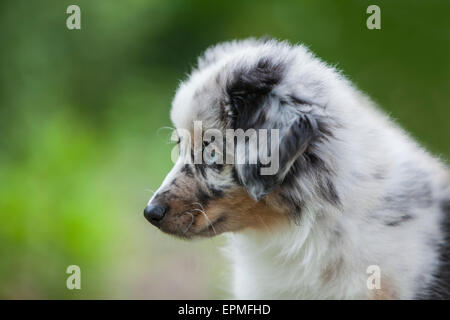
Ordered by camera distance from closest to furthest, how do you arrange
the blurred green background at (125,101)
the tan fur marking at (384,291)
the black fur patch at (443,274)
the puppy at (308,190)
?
the puppy at (308,190) < the tan fur marking at (384,291) < the black fur patch at (443,274) < the blurred green background at (125,101)

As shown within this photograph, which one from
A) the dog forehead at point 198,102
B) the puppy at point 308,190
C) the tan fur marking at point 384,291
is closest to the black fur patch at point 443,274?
the puppy at point 308,190

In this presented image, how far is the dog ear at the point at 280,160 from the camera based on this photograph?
2.96 m

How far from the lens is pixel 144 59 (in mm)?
7758

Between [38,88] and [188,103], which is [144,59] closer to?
[38,88]

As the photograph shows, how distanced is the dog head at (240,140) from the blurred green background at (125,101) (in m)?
2.13

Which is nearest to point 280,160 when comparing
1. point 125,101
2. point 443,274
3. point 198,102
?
point 198,102

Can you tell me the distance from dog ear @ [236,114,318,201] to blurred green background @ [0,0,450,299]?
2.38 meters

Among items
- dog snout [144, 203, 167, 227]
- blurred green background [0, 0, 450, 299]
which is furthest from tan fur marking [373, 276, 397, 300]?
blurred green background [0, 0, 450, 299]

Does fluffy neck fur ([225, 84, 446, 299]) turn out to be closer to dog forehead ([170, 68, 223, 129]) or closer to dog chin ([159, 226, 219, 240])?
dog chin ([159, 226, 219, 240])

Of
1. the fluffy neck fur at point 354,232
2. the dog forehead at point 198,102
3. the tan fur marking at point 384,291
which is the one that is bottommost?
the tan fur marking at point 384,291

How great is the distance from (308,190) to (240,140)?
1.46ft

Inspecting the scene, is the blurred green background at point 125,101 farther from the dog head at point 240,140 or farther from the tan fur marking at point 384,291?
the tan fur marking at point 384,291

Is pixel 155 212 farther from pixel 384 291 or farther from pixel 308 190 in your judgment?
pixel 384 291

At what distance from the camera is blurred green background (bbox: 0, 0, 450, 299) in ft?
18.3
